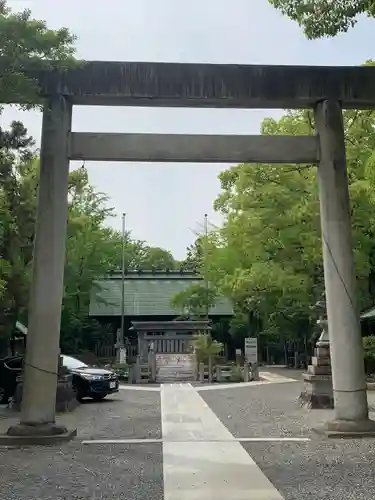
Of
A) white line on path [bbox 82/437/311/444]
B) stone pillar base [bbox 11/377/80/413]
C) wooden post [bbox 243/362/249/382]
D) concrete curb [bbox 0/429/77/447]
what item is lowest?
white line on path [bbox 82/437/311/444]

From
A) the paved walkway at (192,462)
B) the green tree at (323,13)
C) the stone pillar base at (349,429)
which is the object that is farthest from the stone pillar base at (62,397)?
the green tree at (323,13)

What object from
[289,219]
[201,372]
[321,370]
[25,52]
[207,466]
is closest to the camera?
[207,466]

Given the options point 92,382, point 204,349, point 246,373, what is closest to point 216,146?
point 92,382

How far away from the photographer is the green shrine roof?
36.1 meters

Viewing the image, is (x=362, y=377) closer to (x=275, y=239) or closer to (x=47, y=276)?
(x=47, y=276)

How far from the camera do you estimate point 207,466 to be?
6832 mm

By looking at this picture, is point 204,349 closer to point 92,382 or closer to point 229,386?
→ point 229,386

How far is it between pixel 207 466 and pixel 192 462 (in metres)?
0.28

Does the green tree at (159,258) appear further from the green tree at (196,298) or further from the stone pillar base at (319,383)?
the stone pillar base at (319,383)

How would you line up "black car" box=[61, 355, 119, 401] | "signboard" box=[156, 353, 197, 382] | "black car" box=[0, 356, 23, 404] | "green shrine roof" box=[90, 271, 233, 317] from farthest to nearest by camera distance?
1. "green shrine roof" box=[90, 271, 233, 317]
2. "signboard" box=[156, 353, 197, 382]
3. "black car" box=[61, 355, 119, 401]
4. "black car" box=[0, 356, 23, 404]

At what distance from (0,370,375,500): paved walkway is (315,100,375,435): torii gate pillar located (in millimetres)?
674

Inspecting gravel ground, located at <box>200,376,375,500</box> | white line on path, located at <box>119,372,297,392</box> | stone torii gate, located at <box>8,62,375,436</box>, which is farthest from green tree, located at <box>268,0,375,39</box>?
white line on path, located at <box>119,372,297,392</box>

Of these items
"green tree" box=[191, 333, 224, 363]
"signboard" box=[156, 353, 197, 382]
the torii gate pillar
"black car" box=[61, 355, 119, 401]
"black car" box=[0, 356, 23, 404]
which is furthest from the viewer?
"signboard" box=[156, 353, 197, 382]

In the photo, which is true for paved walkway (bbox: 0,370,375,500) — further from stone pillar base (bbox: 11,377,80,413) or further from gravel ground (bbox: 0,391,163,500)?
stone pillar base (bbox: 11,377,80,413)
